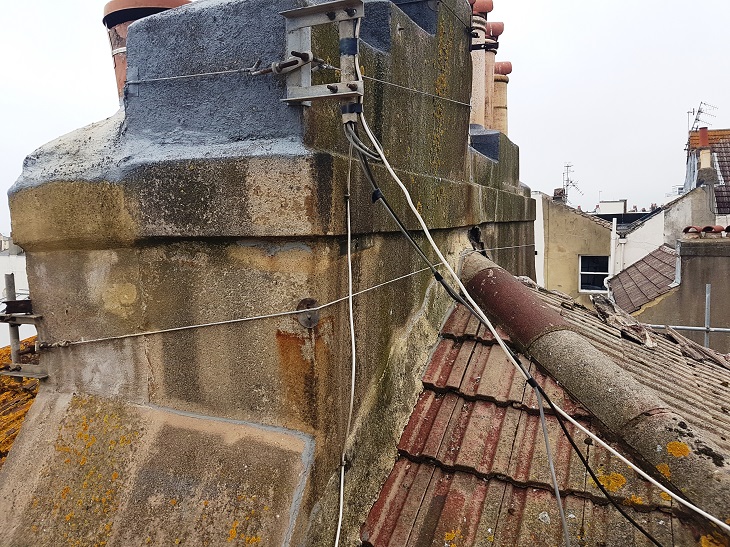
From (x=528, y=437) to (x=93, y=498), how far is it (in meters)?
1.77

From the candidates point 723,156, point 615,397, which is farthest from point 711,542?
point 723,156

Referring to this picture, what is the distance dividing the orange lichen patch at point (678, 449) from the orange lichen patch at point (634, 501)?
0.21m

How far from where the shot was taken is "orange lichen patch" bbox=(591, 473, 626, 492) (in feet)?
6.56

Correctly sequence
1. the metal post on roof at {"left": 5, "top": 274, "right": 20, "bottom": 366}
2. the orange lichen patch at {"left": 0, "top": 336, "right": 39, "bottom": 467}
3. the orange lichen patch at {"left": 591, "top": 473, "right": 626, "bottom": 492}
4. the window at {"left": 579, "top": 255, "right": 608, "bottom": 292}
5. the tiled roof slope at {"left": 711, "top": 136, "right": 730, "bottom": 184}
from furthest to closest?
the tiled roof slope at {"left": 711, "top": 136, "right": 730, "bottom": 184} → the window at {"left": 579, "top": 255, "right": 608, "bottom": 292} → the orange lichen patch at {"left": 0, "top": 336, "right": 39, "bottom": 467} → the metal post on roof at {"left": 5, "top": 274, "right": 20, "bottom": 366} → the orange lichen patch at {"left": 591, "top": 473, "right": 626, "bottom": 492}

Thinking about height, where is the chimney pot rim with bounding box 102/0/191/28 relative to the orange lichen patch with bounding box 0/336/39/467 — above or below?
above

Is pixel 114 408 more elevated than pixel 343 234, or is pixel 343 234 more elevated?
pixel 343 234

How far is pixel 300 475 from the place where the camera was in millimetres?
1787

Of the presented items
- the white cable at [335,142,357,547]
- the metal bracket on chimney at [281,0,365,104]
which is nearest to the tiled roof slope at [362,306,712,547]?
the white cable at [335,142,357,547]

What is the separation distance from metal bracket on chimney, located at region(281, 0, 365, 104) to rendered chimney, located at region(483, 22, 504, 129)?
4.57 m

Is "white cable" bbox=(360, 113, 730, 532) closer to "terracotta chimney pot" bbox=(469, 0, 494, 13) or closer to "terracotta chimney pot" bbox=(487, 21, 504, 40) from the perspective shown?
"terracotta chimney pot" bbox=(469, 0, 494, 13)

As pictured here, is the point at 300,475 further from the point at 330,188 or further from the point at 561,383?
the point at 561,383

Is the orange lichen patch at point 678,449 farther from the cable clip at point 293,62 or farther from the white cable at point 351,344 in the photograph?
the cable clip at point 293,62

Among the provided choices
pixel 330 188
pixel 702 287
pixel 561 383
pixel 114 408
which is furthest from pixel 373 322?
pixel 702 287

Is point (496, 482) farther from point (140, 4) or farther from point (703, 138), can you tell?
point (703, 138)
